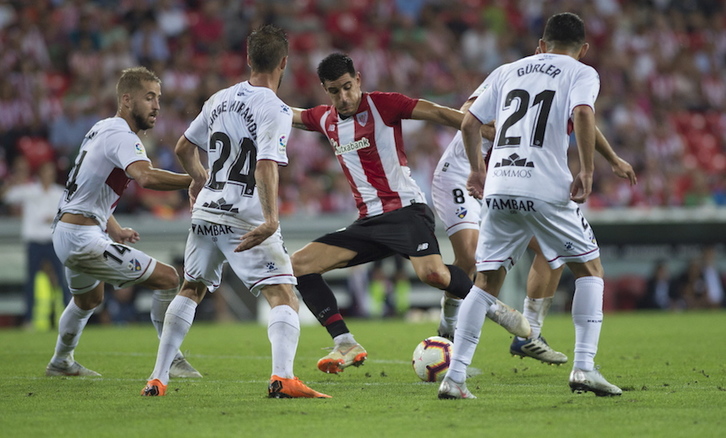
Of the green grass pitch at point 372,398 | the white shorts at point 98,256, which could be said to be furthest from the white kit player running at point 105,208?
the green grass pitch at point 372,398

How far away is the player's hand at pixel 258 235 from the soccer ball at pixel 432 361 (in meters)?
1.82

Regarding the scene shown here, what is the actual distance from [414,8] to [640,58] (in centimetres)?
540

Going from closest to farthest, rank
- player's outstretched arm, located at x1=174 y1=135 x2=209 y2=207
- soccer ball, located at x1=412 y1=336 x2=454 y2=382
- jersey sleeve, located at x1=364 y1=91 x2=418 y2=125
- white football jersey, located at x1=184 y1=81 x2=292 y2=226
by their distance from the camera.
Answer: white football jersey, located at x1=184 y1=81 x2=292 y2=226 → player's outstretched arm, located at x1=174 y1=135 x2=209 y2=207 → soccer ball, located at x1=412 y1=336 x2=454 y2=382 → jersey sleeve, located at x1=364 y1=91 x2=418 y2=125

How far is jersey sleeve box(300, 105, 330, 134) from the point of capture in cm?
812

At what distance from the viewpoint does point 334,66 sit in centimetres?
750

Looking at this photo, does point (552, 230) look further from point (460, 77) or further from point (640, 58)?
point (640, 58)

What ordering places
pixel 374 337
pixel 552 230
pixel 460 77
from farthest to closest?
pixel 460 77, pixel 374 337, pixel 552 230

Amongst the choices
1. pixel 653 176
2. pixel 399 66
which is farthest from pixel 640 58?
pixel 399 66

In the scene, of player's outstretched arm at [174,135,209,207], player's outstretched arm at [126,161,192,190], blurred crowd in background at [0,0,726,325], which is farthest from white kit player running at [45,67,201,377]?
blurred crowd in background at [0,0,726,325]

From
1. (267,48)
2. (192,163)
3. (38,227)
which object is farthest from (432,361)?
(38,227)

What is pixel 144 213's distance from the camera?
15.9 meters

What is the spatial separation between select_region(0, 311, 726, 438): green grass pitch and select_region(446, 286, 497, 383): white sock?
206 mm

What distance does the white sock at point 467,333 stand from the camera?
603 centimetres

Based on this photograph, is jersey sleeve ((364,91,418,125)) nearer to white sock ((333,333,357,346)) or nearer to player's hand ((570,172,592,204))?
white sock ((333,333,357,346))
